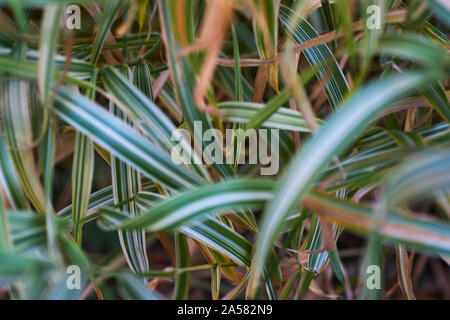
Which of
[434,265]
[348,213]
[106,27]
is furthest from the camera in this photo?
[434,265]

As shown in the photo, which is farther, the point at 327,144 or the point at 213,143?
the point at 213,143

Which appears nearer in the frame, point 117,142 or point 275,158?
point 117,142

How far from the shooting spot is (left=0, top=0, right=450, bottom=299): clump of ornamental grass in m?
0.32

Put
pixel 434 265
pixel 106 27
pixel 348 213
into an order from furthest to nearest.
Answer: pixel 434 265 < pixel 106 27 < pixel 348 213

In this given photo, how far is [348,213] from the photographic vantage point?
334mm

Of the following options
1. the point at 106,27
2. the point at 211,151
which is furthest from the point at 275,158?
the point at 106,27

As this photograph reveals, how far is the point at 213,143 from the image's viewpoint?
444 millimetres

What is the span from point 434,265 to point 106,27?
725 millimetres

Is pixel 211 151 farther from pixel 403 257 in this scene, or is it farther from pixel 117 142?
pixel 403 257

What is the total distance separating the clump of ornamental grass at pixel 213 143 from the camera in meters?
0.32
